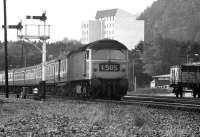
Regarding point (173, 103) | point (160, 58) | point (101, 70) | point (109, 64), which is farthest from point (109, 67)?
point (160, 58)

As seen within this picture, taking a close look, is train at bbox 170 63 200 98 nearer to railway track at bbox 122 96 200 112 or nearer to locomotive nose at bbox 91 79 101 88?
railway track at bbox 122 96 200 112

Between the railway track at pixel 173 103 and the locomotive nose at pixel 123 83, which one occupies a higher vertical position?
the locomotive nose at pixel 123 83

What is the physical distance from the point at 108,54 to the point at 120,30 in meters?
117

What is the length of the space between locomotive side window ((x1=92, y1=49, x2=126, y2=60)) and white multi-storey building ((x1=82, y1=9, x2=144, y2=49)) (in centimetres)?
11016

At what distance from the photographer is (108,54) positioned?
29.5 meters

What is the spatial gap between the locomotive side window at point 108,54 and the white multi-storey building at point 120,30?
110m

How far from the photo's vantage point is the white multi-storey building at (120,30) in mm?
143750

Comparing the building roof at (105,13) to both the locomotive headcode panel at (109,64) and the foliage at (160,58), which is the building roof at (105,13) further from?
the locomotive headcode panel at (109,64)

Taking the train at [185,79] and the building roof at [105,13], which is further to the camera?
the building roof at [105,13]

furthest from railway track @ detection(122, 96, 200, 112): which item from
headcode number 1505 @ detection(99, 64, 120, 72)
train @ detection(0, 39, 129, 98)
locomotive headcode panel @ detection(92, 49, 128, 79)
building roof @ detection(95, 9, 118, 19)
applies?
building roof @ detection(95, 9, 118, 19)

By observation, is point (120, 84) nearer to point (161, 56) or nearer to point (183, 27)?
point (183, 27)

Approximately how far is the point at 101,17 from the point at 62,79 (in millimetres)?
136457

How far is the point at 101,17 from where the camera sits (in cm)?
17125

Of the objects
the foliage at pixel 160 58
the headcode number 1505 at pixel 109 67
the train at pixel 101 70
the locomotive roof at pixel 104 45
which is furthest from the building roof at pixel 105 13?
the headcode number 1505 at pixel 109 67
